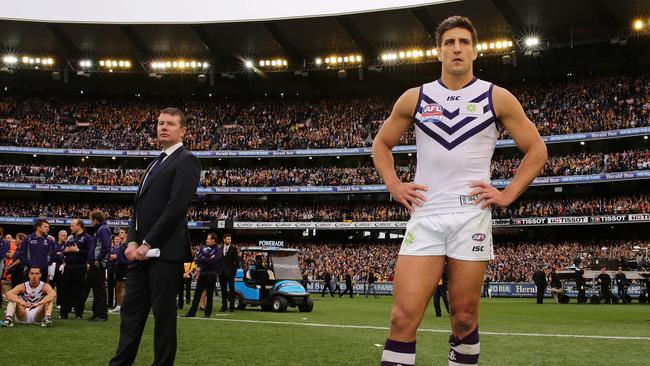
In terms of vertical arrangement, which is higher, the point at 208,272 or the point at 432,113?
the point at 432,113

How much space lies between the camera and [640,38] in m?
47.1

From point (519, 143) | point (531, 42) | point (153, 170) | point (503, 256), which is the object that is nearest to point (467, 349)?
point (519, 143)

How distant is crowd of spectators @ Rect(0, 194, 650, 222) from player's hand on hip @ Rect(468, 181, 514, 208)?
4563 cm

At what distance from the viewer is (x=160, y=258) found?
5.37 metres

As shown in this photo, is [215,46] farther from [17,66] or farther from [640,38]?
[640,38]

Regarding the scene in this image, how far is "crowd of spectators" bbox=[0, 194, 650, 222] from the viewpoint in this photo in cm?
4883

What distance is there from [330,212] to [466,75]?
50822 millimetres

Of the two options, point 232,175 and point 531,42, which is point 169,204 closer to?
point 531,42

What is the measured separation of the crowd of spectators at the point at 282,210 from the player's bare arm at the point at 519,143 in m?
45.4

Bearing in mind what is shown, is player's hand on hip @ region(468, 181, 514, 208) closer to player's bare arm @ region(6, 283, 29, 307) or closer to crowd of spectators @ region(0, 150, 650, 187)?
player's bare arm @ region(6, 283, 29, 307)

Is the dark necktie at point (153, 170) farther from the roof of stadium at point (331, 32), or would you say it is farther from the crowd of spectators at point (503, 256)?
the roof of stadium at point (331, 32)

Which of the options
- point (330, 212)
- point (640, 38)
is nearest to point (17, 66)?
point (330, 212)

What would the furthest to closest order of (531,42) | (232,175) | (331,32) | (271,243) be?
1. (232,175)
2. (271,243)
3. (331,32)
4. (531,42)

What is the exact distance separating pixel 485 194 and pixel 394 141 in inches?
30.4
